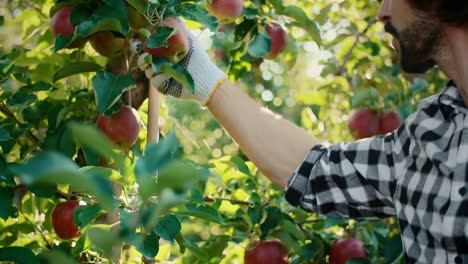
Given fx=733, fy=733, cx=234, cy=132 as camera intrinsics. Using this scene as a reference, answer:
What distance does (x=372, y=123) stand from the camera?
209 centimetres

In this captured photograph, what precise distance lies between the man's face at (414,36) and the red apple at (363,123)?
0.74m

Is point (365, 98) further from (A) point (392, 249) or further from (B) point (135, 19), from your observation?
(B) point (135, 19)

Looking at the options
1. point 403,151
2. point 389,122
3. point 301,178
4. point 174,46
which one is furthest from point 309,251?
point 174,46

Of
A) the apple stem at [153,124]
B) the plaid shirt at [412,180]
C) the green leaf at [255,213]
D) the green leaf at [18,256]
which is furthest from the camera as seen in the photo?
the green leaf at [255,213]

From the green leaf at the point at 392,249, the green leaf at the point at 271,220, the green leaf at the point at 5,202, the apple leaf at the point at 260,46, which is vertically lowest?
the green leaf at the point at 392,249

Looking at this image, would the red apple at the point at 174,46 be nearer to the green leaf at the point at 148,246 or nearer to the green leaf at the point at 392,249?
the green leaf at the point at 148,246

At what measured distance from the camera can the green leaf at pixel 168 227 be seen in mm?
1010

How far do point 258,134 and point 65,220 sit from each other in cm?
42

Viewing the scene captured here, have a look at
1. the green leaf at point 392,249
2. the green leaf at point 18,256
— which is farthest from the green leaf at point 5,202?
the green leaf at point 392,249

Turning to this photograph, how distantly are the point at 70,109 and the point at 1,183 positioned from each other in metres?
0.20

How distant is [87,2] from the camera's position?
130 centimetres

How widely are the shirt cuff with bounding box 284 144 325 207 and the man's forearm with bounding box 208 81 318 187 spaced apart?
0.03 metres

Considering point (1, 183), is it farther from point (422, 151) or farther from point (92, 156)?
point (422, 151)

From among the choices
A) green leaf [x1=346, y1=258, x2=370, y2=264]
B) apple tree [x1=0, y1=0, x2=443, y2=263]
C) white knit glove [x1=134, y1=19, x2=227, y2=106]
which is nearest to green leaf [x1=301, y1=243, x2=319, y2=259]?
apple tree [x1=0, y1=0, x2=443, y2=263]
